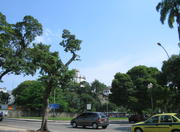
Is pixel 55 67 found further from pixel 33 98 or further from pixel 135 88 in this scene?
pixel 33 98

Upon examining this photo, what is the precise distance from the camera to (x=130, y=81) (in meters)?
57.8

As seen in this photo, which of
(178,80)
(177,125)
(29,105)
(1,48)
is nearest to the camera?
(177,125)

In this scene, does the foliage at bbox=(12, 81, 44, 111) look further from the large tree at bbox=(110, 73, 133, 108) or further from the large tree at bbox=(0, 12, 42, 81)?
the large tree at bbox=(0, 12, 42, 81)

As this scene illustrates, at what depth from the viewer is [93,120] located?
27656 millimetres

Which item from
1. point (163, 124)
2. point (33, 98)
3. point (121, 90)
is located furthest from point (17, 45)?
point (33, 98)

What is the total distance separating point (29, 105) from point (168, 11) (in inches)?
2217

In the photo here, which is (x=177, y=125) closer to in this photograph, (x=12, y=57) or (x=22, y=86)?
(x=12, y=57)

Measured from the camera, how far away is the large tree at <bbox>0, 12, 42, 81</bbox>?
2667 centimetres

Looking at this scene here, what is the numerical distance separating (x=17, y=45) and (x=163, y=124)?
19.3 meters

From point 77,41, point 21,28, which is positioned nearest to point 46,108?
point 77,41

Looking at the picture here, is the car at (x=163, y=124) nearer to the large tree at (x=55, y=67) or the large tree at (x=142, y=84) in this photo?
the large tree at (x=55, y=67)

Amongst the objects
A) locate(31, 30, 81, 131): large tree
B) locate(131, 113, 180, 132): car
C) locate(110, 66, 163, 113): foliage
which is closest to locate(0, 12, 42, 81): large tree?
locate(31, 30, 81, 131): large tree

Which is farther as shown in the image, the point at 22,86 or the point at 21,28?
the point at 22,86

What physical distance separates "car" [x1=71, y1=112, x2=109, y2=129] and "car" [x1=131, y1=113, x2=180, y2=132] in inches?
408
